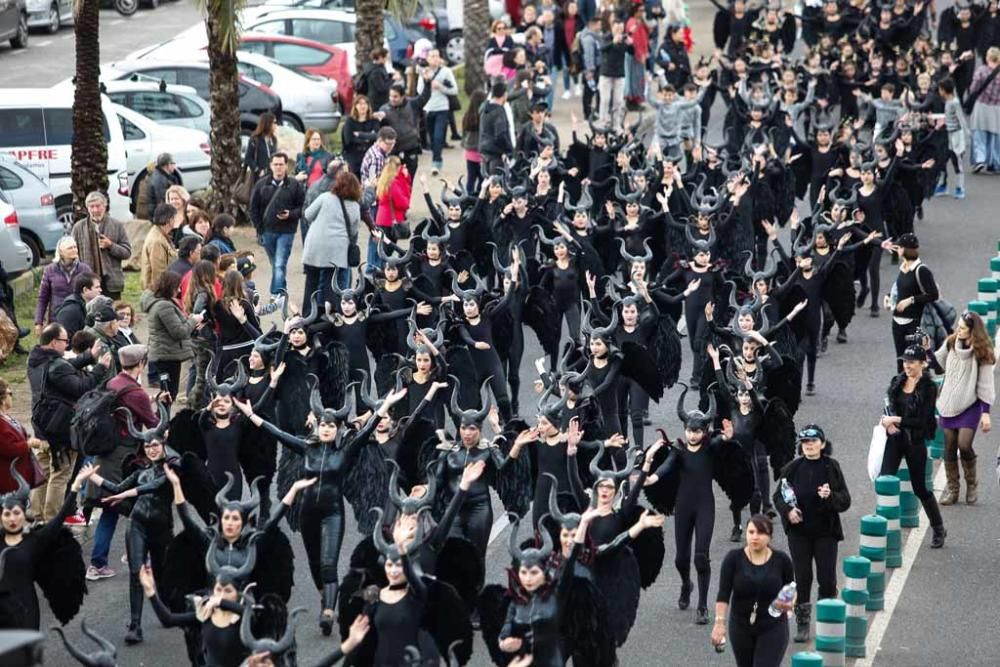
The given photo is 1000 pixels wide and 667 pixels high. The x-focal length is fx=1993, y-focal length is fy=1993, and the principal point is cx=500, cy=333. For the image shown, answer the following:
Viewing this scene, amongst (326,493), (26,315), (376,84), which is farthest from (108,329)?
(376,84)

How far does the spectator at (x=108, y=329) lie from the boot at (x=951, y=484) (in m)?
6.93

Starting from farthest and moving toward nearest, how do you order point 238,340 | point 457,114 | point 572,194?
point 457,114 < point 572,194 < point 238,340

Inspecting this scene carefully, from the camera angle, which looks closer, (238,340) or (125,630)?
(125,630)

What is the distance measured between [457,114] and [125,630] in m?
20.4

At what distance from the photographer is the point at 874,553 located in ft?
47.9

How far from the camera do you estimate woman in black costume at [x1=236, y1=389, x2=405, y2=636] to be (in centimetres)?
1421

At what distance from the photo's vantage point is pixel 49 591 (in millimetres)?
13094

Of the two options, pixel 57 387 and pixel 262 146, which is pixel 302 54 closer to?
pixel 262 146

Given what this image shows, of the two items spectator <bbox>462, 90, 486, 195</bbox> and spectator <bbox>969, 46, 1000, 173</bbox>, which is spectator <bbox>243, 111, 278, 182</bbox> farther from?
spectator <bbox>969, 46, 1000, 173</bbox>

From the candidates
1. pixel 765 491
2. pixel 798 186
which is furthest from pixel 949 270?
pixel 765 491

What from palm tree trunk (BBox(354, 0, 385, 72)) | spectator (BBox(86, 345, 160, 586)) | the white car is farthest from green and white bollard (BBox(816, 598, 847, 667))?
palm tree trunk (BBox(354, 0, 385, 72))

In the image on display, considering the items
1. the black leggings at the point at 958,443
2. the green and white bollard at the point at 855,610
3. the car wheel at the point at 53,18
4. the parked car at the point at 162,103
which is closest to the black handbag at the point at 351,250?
the black leggings at the point at 958,443

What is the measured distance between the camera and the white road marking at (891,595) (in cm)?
1395

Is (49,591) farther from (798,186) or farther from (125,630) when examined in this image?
(798,186)
